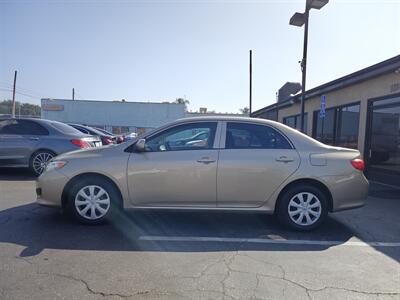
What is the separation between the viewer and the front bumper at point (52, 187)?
4.64 metres

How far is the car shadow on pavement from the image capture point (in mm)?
3986

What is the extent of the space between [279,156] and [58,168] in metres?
3.25

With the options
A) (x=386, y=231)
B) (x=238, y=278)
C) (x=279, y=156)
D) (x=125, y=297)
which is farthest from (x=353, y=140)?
(x=125, y=297)

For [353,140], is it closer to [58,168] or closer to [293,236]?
[293,236]

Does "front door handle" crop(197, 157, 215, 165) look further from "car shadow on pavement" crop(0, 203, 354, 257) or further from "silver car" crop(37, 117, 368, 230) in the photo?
"car shadow on pavement" crop(0, 203, 354, 257)

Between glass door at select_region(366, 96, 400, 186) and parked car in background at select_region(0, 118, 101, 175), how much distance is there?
8578mm

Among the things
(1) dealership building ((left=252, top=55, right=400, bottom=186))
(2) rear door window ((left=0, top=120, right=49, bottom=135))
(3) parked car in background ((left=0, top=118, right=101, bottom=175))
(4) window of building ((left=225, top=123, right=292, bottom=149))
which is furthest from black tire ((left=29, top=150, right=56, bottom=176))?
(1) dealership building ((left=252, top=55, right=400, bottom=186))

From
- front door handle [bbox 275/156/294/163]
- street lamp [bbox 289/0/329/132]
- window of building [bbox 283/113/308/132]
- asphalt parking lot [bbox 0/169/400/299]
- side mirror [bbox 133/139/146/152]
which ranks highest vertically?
street lamp [bbox 289/0/329/132]

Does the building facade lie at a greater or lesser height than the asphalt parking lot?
greater

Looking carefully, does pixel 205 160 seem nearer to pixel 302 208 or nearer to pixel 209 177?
pixel 209 177

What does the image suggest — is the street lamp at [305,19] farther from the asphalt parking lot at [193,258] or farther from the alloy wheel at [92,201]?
the alloy wheel at [92,201]

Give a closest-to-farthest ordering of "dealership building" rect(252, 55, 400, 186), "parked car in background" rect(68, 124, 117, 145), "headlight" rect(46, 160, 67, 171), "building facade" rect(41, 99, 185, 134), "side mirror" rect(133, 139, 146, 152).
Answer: "side mirror" rect(133, 139, 146, 152), "headlight" rect(46, 160, 67, 171), "dealership building" rect(252, 55, 400, 186), "parked car in background" rect(68, 124, 117, 145), "building facade" rect(41, 99, 185, 134)

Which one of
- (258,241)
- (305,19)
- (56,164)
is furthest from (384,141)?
(56,164)

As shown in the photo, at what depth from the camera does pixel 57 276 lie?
3.15 metres
